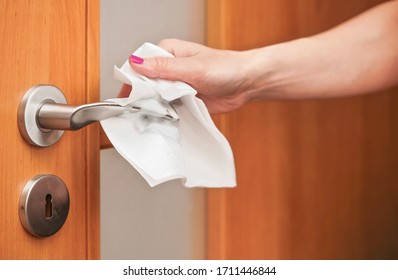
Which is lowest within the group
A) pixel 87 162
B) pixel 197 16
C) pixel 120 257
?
pixel 120 257

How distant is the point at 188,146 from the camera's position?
1.82 ft

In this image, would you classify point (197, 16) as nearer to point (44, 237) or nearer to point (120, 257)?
point (120, 257)

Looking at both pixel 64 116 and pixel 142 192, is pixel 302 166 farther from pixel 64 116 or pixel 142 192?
pixel 64 116

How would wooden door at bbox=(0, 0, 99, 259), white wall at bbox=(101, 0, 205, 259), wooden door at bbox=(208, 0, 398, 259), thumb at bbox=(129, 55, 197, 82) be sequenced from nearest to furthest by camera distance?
wooden door at bbox=(0, 0, 99, 259) → thumb at bbox=(129, 55, 197, 82) → white wall at bbox=(101, 0, 205, 259) → wooden door at bbox=(208, 0, 398, 259)

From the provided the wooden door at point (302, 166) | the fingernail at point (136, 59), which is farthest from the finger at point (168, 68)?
the wooden door at point (302, 166)

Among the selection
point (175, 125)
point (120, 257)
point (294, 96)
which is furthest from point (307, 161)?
point (175, 125)

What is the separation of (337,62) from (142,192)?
1.13 ft

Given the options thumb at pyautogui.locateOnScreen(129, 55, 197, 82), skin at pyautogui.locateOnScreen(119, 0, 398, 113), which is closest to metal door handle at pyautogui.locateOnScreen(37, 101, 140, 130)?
thumb at pyautogui.locateOnScreen(129, 55, 197, 82)

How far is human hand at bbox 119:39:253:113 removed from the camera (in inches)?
21.0

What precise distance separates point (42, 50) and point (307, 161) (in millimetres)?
776

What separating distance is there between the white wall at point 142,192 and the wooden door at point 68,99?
159mm

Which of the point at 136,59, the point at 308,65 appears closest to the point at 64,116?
the point at 136,59

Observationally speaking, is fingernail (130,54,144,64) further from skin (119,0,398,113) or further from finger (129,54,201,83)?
skin (119,0,398,113)

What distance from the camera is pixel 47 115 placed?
1.37 ft
